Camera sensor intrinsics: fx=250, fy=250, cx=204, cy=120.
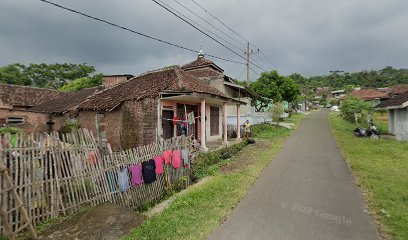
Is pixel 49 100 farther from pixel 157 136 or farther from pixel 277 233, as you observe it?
pixel 277 233

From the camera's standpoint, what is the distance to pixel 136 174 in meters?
7.17

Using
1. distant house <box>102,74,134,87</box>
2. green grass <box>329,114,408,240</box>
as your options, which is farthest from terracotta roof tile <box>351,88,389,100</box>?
distant house <box>102,74,134,87</box>

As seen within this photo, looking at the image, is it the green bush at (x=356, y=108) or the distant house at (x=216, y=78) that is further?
the green bush at (x=356, y=108)

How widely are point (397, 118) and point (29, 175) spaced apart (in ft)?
77.0

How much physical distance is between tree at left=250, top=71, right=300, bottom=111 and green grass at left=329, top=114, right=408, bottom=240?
21173 mm

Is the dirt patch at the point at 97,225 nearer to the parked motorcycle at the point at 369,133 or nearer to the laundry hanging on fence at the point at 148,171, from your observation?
the laundry hanging on fence at the point at 148,171

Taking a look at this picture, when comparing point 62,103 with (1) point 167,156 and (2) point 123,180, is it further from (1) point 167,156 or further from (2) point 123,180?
(2) point 123,180

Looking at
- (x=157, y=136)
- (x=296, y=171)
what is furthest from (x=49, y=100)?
(x=296, y=171)

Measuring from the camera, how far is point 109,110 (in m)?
14.6


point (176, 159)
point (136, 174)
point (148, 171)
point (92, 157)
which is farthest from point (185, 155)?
point (92, 157)

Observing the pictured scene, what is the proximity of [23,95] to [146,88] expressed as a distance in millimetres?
22267

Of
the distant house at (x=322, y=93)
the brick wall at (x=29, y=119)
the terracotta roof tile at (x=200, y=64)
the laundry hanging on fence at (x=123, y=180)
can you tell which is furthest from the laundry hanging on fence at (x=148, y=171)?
the distant house at (x=322, y=93)

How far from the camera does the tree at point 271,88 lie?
3492 cm

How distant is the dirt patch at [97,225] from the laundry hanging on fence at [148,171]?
141 cm
